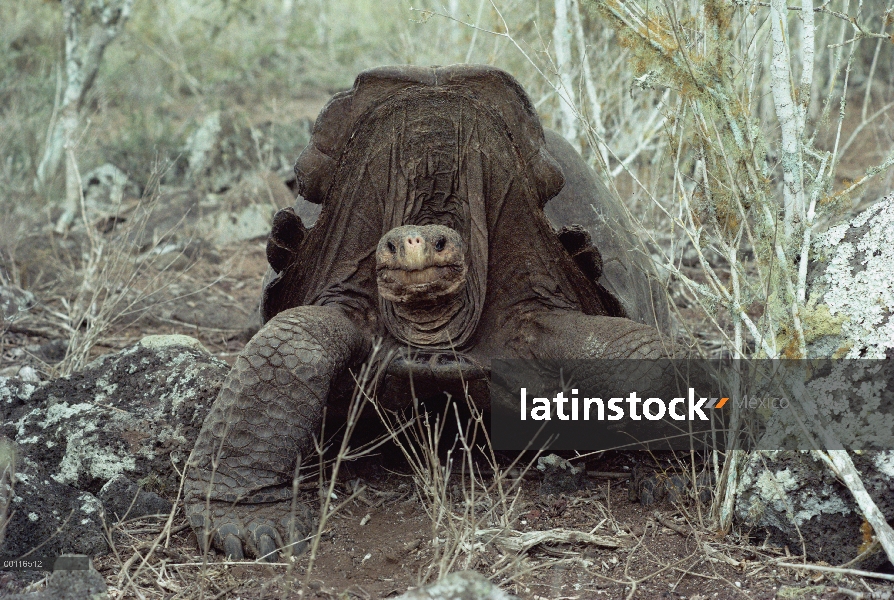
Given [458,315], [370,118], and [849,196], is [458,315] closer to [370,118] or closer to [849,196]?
[370,118]

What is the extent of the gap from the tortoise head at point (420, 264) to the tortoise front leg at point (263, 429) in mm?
301

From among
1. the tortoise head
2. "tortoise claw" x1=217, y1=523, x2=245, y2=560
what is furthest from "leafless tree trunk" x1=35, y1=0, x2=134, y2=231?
"tortoise claw" x1=217, y1=523, x2=245, y2=560

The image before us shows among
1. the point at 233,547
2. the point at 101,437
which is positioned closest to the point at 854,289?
the point at 233,547

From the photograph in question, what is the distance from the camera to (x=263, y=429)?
2.94 metres

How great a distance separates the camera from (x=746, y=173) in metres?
2.74

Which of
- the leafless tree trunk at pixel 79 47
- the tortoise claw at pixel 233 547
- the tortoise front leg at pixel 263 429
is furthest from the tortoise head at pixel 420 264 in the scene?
the leafless tree trunk at pixel 79 47

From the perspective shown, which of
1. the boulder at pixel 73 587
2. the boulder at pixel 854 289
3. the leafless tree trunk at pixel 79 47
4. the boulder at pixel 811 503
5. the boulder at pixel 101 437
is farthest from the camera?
the leafless tree trunk at pixel 79 47

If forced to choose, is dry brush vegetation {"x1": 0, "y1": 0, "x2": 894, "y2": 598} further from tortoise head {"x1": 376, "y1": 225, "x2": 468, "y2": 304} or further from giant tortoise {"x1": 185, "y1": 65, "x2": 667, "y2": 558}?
tortoise head {"x1": 376, "y1": 225, "x2": 468, "y2": 304}

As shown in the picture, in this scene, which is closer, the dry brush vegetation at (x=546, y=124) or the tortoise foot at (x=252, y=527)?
the dry brush vegetation at (x=546, y=124)

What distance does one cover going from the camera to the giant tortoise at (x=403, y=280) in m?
2.93

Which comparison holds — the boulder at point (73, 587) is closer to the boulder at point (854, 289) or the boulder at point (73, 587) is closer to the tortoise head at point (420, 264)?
the tortoise head at point (420, 264)

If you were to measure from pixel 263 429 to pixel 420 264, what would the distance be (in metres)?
0.67

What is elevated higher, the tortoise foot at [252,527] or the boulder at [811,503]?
the boulder at [811,503]

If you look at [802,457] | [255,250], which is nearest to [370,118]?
[802,457]
